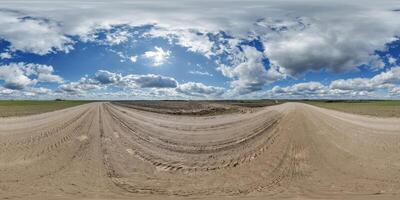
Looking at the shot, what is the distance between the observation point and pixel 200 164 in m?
16.0

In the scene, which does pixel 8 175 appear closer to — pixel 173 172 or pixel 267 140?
pixel 173 172

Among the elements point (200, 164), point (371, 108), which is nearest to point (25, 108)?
point (371, 108)

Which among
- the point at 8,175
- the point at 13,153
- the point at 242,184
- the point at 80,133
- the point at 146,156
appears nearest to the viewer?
the point at 242,184

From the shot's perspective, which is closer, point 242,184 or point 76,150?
point 242,184

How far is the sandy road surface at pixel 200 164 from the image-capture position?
480 inches

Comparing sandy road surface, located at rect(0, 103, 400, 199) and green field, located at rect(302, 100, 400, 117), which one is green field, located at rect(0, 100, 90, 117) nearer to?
sandy road surface, located at rect(0, 103, 400, 199)

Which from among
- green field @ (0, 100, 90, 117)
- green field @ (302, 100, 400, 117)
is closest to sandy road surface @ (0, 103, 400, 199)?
green field @ (0, 100, 90, 117)

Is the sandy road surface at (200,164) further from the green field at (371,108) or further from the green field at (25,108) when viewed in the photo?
the green field at (371,108)

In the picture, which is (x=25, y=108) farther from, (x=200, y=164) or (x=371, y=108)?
(x=200, y=164)

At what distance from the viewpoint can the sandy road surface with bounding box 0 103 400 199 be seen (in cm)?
1220

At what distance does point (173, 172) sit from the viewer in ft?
48.3

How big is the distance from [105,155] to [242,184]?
6.52m

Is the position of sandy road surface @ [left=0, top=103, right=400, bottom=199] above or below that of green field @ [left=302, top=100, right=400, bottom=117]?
below

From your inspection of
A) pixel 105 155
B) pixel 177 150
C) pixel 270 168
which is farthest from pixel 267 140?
pixel 105 155
